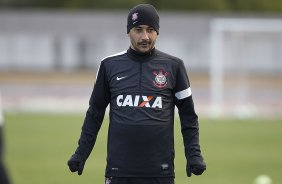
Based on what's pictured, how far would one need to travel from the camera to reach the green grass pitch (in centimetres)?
1529

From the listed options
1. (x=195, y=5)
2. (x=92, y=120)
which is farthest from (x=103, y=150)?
(x=195, y=5)

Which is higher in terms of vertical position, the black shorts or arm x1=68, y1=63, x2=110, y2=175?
arm x1=68, y1=63, x2=110, y2=175

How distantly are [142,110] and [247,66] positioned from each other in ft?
127

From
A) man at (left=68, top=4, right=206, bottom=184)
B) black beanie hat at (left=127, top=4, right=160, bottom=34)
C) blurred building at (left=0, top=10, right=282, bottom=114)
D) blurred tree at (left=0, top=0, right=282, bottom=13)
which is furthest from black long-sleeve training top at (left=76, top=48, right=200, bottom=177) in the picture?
blurred tree at (left=0, top=0, right=282, bottom=13)

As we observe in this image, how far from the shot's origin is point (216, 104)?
111 ft

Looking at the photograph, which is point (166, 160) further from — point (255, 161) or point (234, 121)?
point (234, 121)

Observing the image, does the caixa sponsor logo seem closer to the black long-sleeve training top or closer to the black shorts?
the black long-sleeve training top

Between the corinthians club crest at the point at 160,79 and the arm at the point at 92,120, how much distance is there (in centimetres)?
42

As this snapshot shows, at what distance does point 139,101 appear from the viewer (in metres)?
7.05

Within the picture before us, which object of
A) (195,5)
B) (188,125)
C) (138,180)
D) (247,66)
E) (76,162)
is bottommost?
(138,180)

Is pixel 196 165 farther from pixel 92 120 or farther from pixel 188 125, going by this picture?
pixel 92 120

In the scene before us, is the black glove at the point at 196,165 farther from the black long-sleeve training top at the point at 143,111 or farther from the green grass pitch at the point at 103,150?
the green grass pitch at the point at 103,150

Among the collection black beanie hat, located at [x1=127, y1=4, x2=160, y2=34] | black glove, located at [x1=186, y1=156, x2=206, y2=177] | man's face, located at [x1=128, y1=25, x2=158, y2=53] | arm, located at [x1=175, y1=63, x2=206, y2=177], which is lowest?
black glove, located at [x1=186, y1=156, x2=206, y2=177]

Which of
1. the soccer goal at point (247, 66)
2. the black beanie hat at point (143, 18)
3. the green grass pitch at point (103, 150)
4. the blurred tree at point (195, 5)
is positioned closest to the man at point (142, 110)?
the black beanie hat at point (143, 18)
